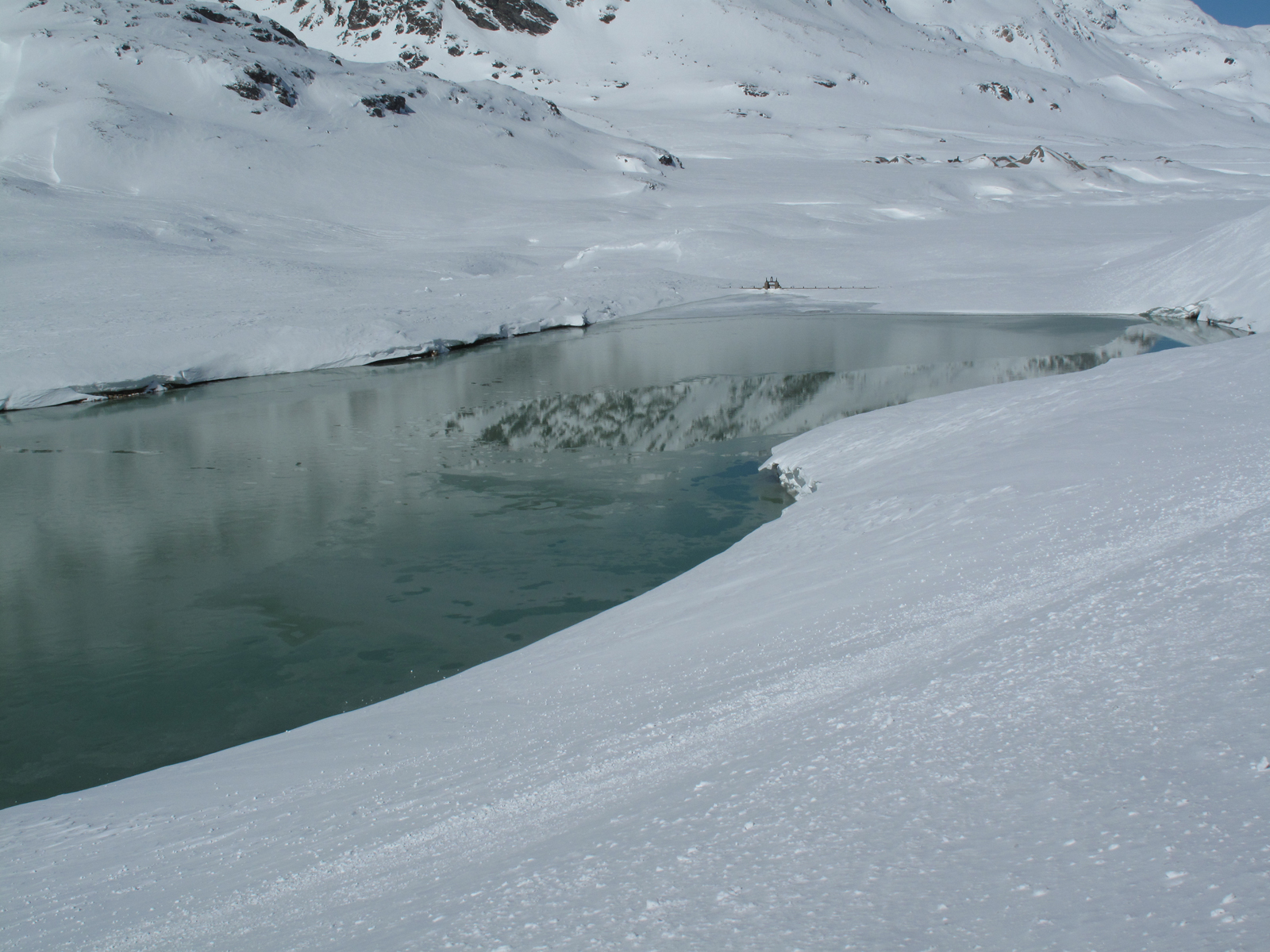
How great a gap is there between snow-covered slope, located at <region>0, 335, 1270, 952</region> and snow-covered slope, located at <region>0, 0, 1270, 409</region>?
9.89 meters

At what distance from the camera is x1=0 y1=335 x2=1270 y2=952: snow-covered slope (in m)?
1.96

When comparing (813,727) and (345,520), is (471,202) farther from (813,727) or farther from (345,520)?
(813,727)

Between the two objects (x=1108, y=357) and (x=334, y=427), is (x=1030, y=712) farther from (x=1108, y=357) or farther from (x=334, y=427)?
(x=1108, y=357)

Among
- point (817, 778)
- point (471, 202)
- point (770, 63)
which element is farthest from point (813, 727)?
point (770, 63)

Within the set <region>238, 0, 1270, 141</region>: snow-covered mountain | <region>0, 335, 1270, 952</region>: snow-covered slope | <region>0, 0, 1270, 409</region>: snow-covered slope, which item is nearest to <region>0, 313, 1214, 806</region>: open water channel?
<region>0, 335, 1270, 952</region>: snow-covered slope

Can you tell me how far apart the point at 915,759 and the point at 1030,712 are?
357mm

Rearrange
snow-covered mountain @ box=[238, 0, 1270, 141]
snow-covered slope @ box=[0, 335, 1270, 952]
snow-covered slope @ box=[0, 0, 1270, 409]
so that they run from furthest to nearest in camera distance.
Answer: snow-covered mountain @ box=[238, 0, 1270, 141] < snow-covered slope @ box=[0, 0, 1270, 409] < snow-covered slope @ box=[0, 335, 1270, 952]

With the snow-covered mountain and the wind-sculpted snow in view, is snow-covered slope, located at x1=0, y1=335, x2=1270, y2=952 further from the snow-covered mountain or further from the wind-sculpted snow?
the snow-covered mountain

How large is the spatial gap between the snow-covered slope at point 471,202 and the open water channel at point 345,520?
8.42 ft

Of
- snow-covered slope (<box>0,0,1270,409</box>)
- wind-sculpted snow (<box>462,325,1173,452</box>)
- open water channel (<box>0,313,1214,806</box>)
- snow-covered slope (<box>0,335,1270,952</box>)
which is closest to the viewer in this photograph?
snow-covered slope (<box>0,335,1270,952</box>)

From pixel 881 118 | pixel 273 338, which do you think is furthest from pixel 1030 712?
pixel 881 118

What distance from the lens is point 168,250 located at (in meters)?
18.0

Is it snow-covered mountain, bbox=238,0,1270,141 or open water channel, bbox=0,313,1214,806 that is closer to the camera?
open water channel, bbox=0,313,1214,806

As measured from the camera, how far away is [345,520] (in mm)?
7336
